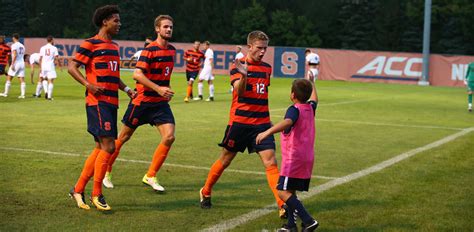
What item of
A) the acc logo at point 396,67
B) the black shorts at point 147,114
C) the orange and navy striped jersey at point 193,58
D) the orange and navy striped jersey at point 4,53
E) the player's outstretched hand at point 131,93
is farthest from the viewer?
the acc logo at point 396,67

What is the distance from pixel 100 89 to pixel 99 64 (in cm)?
29

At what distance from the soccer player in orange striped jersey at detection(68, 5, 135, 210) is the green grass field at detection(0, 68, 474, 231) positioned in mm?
378

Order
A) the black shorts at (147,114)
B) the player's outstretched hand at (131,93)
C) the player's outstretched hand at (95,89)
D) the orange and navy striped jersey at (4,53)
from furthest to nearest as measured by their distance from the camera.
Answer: the orange and navy striped jersey at (4,53) < the black shorts at (147,114) < the player's outstretched hand at (131,93) < the player's outstretched hand at (95,89)

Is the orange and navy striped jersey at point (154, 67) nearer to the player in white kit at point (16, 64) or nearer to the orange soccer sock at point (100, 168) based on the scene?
the orange soccer sock at point (100, 168)

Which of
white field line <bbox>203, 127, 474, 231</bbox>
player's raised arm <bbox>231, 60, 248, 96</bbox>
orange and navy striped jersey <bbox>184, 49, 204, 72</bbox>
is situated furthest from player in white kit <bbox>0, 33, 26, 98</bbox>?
player's raised arm <bbox>231, 60, 248, 96</bbox>

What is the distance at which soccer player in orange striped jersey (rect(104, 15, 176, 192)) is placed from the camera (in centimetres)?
821

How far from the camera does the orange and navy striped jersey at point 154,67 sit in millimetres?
8148

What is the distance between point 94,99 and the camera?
7473mm

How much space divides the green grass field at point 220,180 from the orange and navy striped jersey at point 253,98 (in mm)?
986

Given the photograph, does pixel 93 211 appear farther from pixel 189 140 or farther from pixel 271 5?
pixel 271 5

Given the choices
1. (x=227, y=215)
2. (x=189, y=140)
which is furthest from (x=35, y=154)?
(x=227, y=215)

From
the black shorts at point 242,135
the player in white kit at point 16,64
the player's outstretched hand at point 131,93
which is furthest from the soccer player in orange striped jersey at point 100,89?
the player in white kit at point 16,64

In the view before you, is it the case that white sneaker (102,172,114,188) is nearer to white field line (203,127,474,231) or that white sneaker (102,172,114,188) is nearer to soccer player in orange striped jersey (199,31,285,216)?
soccer player in orange striped jersey (199,31,285,216)

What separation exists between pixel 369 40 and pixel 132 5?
89.7 feet
